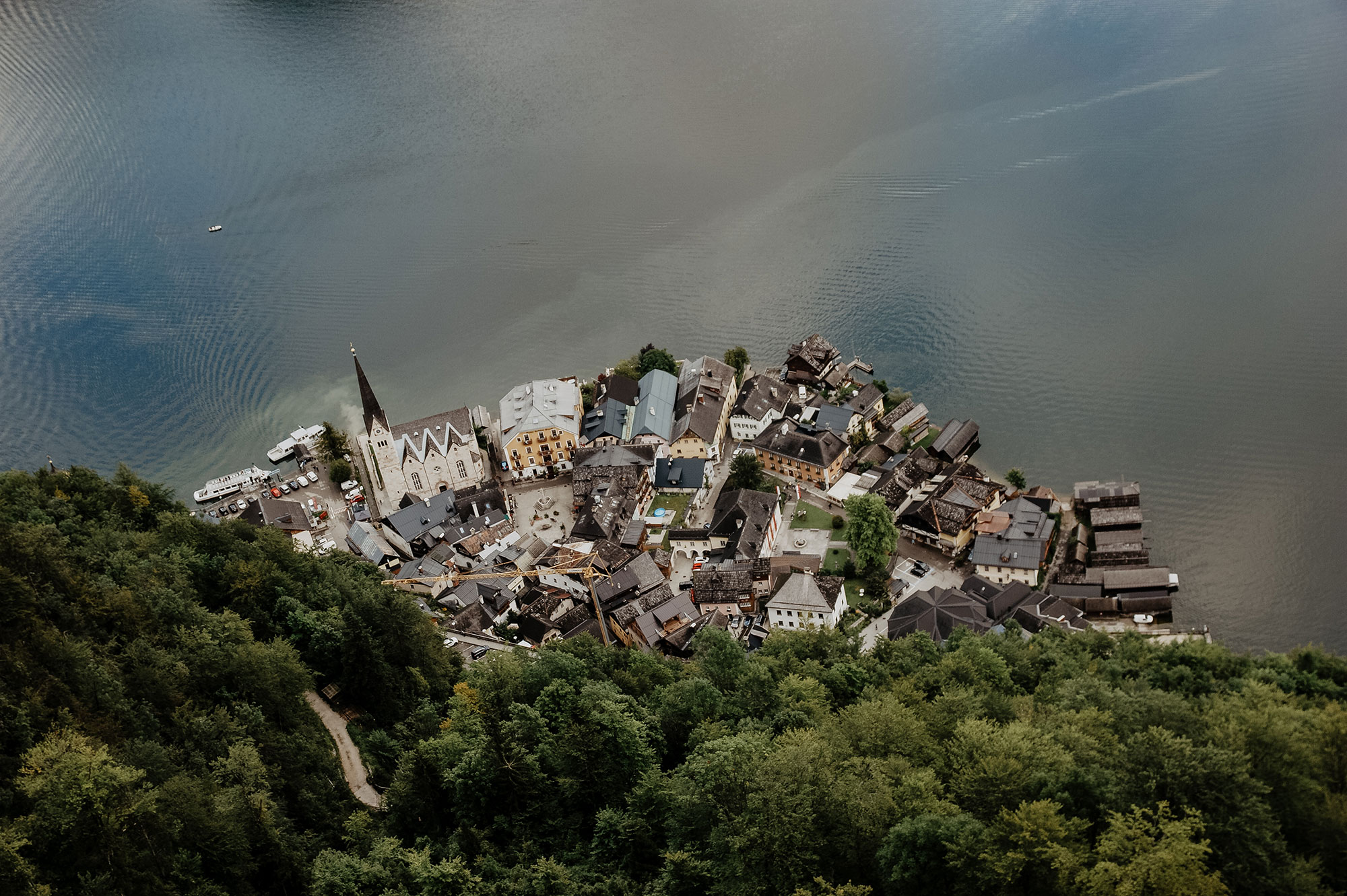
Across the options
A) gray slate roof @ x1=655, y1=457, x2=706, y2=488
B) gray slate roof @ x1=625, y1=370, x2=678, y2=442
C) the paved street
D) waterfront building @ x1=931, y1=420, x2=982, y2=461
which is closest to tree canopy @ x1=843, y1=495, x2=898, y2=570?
waterfront building @ x1=931, y1=420, x2=982, y2=461

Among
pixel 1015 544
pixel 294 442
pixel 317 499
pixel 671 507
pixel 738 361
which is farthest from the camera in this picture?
pixel 738 361

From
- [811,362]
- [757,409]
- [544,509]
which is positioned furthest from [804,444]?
[544,509]

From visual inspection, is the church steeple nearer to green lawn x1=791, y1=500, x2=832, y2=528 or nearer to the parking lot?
the parking lot

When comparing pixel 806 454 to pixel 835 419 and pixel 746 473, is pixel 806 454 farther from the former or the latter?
pixel 746 473

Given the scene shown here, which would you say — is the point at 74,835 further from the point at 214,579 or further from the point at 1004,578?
the point at 1004,578

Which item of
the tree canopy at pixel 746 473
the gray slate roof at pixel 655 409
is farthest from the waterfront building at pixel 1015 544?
the gray slate roof at pixel 655 409
